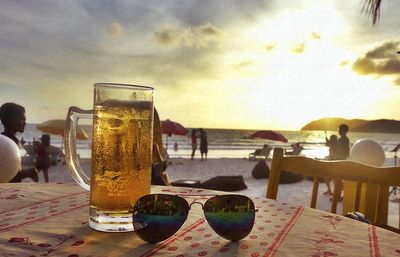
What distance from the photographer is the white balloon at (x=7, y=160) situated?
304cm

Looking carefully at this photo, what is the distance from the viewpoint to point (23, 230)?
0.87 metres

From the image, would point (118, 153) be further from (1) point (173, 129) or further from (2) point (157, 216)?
(1) point (173, 129)

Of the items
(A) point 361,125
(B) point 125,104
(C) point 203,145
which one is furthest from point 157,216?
(C) point 203,145

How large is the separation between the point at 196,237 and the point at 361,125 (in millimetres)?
14778

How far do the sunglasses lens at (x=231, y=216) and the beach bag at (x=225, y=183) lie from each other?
271 inches

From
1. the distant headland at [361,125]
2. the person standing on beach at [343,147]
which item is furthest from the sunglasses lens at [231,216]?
the distant headland at [361,125]

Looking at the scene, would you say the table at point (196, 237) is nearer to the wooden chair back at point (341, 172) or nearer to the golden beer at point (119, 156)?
the golden beer at point (119, 156)

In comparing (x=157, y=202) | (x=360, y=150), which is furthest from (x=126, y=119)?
(x=360, y=150)

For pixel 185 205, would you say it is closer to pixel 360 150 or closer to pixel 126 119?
pixel 126 119

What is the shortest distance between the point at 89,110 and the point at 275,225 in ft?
1.88

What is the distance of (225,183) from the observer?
860 cm

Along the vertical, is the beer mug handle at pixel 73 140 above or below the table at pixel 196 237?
above

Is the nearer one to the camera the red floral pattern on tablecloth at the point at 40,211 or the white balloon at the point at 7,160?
the red floral pattern on tablecloth at the point at 40,211

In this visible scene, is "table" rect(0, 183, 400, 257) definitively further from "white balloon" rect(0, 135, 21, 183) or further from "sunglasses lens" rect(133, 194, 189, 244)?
"white balloon" rect(0, 135, 21, 183)
